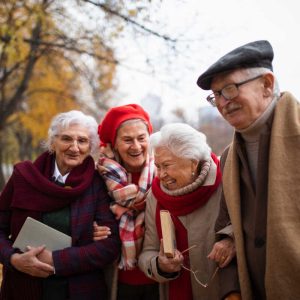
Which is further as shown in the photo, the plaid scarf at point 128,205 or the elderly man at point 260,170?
the plaid scarf at point 128,205

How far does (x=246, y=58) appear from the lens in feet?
5.87

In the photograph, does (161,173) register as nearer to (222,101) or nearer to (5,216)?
(222,101)

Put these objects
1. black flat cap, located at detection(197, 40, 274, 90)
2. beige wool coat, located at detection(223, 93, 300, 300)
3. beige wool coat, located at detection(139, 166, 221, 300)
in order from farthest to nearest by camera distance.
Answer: beige wool coat, located at detection(139, 166, 221, 300)
black flat cap, located at detection(197, 40, 274, 90)
beige wool coat, located at detection(223, 93, 300, 300)

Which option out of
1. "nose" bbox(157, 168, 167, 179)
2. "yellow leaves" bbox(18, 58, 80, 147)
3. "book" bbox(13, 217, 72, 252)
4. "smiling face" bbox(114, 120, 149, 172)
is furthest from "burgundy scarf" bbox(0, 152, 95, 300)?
"yellow leaves" bbox(18, 58, 80, 147)

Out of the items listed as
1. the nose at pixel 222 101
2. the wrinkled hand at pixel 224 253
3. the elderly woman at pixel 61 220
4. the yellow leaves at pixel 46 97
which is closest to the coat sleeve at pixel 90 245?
the elderly woman at pixel 61 220

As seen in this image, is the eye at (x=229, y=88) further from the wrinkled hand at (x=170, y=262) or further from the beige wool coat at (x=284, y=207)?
the wrinkled hand at (x=170, y=262)

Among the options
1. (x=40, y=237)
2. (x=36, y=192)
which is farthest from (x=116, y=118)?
(x=40, y=237)

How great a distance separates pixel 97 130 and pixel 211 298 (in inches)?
61.8

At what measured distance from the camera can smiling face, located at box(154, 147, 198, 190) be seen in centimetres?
235

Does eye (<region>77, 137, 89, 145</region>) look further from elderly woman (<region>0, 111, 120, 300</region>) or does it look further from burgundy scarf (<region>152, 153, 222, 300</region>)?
burgundy scarf (<region>152, 153, 222, 300</region>)

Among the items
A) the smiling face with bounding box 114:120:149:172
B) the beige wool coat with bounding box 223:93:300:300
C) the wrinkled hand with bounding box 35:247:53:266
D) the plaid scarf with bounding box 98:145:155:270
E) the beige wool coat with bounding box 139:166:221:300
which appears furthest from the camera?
the smiling face with bounding box 114:120:149:172

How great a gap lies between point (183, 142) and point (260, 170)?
2.17ft

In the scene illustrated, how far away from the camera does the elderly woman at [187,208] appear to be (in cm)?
230

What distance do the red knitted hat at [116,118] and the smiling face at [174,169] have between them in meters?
0.54
